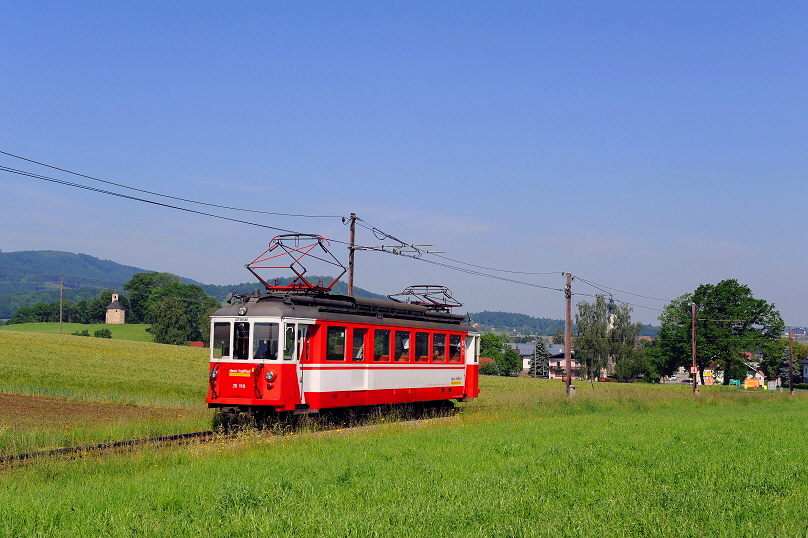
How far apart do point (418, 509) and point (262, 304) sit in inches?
421

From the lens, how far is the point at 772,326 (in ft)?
262

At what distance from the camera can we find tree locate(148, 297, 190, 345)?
111812 mm

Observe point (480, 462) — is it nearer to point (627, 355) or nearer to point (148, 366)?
point (148, 366)

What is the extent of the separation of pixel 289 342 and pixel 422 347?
5697 millimetres

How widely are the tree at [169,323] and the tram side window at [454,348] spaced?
93.4 meters

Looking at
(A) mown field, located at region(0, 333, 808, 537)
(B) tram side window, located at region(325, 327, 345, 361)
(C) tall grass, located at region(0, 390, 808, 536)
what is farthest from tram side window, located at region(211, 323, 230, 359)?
(C) tall grass, located at region(0, 390, 808, 536)

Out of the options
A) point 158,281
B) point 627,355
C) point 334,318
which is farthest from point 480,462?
point 158,281

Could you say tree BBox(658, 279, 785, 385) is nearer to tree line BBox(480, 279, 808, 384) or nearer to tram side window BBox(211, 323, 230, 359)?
tree line BBox(480, 279, 808, 384)

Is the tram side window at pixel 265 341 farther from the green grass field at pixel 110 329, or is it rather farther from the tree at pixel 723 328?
the green grass field at pixel 110 329

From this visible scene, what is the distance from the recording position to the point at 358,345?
19.6 meters

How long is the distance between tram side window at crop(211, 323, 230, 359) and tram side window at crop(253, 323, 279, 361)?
81 centimetres

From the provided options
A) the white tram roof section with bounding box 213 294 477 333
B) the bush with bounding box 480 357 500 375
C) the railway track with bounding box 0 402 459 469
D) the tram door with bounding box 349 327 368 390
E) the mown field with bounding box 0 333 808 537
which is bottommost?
the bush with bounding box 480 357 500 375

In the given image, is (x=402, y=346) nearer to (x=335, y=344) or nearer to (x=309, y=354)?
(x=335, y=344)

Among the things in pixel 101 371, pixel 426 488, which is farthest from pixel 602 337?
pixel 426 488
